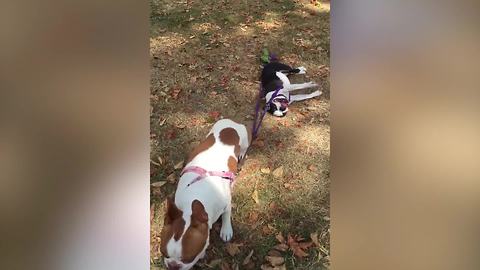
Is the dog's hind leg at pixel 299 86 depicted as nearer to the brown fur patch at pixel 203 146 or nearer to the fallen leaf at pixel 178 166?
the brown fur patch at pixel 203 146

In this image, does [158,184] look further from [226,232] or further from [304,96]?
[304,96]

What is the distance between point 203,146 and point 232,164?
11 centimetres

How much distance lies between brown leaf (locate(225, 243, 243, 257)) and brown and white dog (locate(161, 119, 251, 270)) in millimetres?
28

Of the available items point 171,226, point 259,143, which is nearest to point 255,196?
point 259,143

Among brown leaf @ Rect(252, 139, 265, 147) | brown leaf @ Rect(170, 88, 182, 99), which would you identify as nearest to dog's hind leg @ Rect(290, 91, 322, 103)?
brown leaf @ Rect(252, 139, 265, 147)

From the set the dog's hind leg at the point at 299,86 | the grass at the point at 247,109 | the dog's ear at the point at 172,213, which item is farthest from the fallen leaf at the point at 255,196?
the dog's hind leg at the point at 299,86

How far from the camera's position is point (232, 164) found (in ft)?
5.78

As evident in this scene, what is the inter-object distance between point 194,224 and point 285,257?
299 millimetres

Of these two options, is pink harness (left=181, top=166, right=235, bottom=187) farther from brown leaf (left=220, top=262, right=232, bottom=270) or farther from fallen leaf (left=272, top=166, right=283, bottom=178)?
brown leaf (left=220, top=262, right=232, bottom=270)

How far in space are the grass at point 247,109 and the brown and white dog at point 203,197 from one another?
3cm

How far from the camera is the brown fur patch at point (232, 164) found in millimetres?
1758
